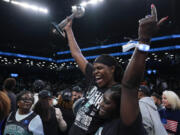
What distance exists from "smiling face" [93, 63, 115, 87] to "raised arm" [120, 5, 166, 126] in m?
0.51

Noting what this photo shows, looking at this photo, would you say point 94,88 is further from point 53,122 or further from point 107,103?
point 53,122

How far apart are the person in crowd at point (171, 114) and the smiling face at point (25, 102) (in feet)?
6.92

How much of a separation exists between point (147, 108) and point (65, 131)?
1259 mm

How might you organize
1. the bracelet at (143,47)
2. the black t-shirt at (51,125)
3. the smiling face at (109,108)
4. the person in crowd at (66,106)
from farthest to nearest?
the person in crowd at (66,106) < the black t-shirt at (51,125) < the smiling face at (109,108) < the bracelet at (143,47)

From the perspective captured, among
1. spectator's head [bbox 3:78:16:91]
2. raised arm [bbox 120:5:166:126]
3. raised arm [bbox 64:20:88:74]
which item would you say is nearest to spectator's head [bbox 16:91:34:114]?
raised arm [bbox 64:20:88:74]

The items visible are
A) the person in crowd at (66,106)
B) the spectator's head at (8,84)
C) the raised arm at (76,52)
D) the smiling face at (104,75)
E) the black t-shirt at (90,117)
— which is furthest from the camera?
the spectator's head at (8,84)

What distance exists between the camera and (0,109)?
1.79 metres

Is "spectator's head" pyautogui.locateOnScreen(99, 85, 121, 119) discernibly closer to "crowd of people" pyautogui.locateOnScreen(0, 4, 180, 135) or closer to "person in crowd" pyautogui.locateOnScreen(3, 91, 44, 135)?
"crowd of people" pyautogui.locateOnScreen(0, 4, 180, 135)

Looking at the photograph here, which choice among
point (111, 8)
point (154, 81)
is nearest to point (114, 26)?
point (111, 8)

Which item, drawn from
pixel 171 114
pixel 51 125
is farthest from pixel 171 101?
pixel 51 125

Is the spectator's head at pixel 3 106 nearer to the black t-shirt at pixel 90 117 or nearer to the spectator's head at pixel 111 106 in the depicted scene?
the black t-shirt at pixel 90 117

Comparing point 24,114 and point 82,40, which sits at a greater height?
point 82,40

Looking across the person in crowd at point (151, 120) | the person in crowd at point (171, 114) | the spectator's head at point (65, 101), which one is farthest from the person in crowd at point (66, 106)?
the person in crowd at point (171, 114)

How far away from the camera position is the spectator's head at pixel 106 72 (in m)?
1.47
